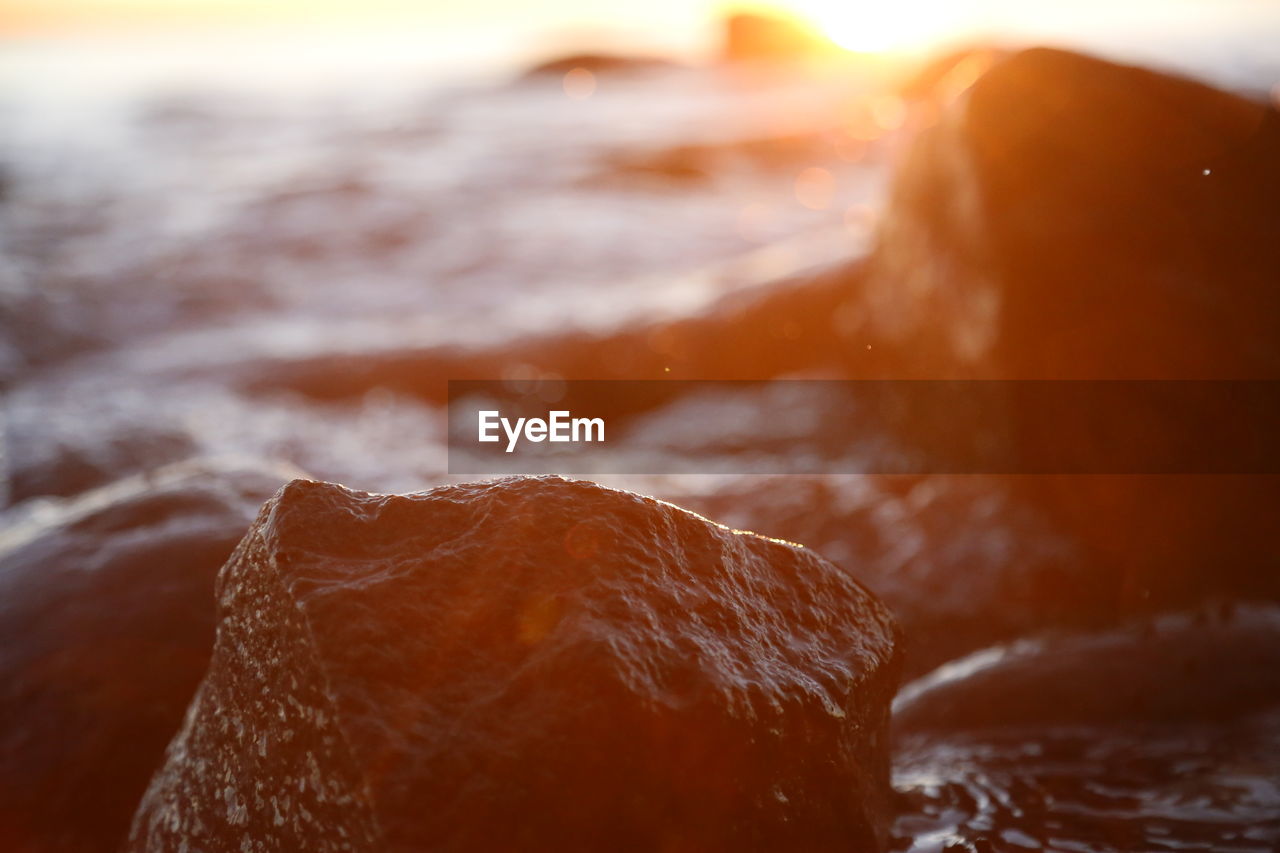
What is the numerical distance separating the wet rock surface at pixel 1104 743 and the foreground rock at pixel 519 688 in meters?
0.47

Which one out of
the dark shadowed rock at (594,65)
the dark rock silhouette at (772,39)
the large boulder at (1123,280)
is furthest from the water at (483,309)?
the dark rock silhouette at (772,39)

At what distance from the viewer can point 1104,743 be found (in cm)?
256

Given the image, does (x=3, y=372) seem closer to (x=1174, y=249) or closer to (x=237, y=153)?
(x=1174, y=249)

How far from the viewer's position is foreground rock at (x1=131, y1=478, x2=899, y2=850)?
1569mm

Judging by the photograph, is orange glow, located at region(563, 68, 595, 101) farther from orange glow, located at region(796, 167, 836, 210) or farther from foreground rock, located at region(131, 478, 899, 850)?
foreground rock, located at region(131, 478, 899, 850)

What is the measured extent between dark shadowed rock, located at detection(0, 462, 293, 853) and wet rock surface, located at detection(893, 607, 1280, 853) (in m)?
1.63

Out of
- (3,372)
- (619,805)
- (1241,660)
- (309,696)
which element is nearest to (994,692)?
(1241,660)

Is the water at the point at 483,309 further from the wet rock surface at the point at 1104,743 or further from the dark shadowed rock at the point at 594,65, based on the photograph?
the dark shadowed rock at the point at 594,65

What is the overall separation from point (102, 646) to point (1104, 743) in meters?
2.34

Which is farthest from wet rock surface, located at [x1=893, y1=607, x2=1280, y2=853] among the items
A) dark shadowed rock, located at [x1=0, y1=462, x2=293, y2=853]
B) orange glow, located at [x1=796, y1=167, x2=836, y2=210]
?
orange glow, located at [x1=796, y1=167, x2=836, y2=210]

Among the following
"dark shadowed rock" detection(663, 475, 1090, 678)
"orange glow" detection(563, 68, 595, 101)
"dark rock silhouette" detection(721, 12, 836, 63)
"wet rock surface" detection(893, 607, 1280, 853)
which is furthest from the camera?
"dark rock silhouette" detection(721, 12, 836, 63)

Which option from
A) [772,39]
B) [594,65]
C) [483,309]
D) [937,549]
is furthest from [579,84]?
[937,549]

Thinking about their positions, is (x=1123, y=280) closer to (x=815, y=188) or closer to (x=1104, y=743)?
(x=1104, y=743)

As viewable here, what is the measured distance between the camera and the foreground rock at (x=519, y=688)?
1.57m
